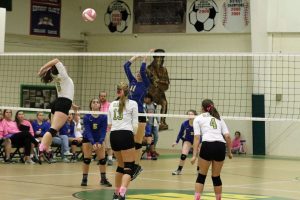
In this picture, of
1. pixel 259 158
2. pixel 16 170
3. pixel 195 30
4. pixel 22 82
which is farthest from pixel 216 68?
pixel 16 170

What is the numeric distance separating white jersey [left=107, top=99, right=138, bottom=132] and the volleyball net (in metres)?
13.5

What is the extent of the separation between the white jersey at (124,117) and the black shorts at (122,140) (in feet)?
0.27

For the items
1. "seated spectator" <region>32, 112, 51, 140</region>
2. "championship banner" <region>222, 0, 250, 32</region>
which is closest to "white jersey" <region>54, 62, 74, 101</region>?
"seated spectator" <region>32, 112, 51, 140</region>

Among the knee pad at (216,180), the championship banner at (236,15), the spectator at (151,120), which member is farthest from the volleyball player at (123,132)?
the championship banner at (236,15)

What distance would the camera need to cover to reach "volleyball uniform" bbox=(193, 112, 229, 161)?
34.0 ft

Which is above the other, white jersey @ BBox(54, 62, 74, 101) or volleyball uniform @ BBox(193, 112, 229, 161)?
white jersey @ BBox(54, 62, 74, 101)

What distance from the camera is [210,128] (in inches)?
413

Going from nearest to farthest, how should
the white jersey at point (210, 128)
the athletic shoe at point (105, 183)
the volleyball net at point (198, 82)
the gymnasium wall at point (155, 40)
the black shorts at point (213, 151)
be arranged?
the black shorts at point (213, 151)
the white jersey at point (210, 128)
the athletic shoe at point (105, 183)
the volleyball net at point (198, 82)
the gymnasium wall at point (155, 40)

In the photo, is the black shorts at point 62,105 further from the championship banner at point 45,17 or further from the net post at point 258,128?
the championship banner at point 45,17

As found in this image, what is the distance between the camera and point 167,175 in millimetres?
16750

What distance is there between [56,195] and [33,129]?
320 inches

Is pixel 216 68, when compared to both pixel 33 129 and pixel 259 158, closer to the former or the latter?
pixel 259 158

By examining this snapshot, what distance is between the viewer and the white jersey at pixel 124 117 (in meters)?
10.5

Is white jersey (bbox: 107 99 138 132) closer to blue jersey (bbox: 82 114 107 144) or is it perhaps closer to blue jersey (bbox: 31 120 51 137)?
blue jersey (bbox: 82 114 107 144)
